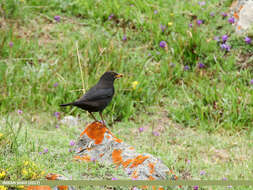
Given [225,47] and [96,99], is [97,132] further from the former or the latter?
[225,47]

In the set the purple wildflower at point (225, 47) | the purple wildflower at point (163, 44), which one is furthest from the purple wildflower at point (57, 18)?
the purple wildflower at point (225, 47)

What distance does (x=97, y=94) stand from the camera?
13.1 feet

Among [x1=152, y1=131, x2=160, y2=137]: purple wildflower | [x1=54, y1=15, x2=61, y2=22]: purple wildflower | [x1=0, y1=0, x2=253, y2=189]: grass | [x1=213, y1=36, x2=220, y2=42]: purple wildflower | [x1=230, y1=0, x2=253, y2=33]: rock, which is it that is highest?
[x1=230, y1=0, x2=253, y2=33]: rock

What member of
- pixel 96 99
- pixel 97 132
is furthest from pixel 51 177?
pixel 96 99

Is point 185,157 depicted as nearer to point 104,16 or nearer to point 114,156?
point 114,156

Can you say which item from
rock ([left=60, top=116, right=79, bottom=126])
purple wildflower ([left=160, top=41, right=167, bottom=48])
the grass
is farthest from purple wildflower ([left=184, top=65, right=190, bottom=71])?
rock ([left=60, top=116, right=79, bottom=126])

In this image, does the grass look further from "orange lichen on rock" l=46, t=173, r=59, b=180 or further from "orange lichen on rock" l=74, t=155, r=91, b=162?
"orange lichen on rock" l=46, t=173, r=59, b=180

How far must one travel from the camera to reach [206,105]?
581 cm

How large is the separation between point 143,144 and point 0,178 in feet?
8.37

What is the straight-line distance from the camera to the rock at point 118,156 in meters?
3.29

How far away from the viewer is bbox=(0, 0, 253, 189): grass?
4898 millimetres

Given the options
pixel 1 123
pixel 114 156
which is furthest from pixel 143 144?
pixel 1 123

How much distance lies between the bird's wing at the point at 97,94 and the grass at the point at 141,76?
60 cm

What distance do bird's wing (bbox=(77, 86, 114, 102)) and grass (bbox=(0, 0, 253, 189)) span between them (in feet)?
1.95
